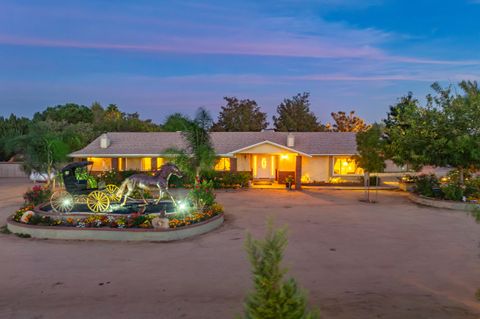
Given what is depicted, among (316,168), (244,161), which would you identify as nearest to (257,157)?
(244,161)

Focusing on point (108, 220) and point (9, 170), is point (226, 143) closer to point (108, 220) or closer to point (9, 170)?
point (108, 220)

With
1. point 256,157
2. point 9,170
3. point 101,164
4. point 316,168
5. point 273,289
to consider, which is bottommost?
point 273,289

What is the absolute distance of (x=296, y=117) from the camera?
55062 mm

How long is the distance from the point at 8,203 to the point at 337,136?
2565cm

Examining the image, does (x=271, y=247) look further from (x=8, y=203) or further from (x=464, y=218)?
(x=8, y=203)

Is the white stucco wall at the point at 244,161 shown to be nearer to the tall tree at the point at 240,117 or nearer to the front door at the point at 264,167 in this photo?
the front door at the point at 264,167

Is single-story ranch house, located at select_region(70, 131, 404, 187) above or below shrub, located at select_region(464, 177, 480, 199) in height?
above

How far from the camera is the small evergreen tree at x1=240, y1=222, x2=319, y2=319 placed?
3.96 metres

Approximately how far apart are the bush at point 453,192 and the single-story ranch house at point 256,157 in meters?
9.11

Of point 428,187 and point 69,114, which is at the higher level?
point 69,114

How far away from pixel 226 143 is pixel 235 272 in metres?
23.7

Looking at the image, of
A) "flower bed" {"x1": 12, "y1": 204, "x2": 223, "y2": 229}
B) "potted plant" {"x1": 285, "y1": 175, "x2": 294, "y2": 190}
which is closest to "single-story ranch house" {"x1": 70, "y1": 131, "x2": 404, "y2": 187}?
"potted plant" {"x1": 285, "y1": 175, "x2": 294, "y2": 190}

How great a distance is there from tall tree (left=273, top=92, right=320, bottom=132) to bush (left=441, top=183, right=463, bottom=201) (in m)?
33.5

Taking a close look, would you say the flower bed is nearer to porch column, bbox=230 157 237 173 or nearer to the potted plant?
the potted plant
